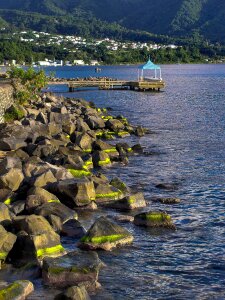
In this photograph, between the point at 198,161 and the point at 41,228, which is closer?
the point at 41,228

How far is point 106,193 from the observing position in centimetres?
2473

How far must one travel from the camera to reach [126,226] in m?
21.5

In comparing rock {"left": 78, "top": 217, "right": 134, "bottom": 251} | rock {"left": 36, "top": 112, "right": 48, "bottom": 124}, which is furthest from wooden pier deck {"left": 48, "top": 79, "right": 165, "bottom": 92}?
rock {"left": 78, "top": 217, "right": 134, "bottom": 251}

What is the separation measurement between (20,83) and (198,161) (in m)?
25.0

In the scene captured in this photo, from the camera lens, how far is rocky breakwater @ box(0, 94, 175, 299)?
16.3 metres

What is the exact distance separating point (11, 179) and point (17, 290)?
29.5ft

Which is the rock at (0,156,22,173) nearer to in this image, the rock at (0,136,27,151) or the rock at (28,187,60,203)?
the rock at (28,187,60,203)

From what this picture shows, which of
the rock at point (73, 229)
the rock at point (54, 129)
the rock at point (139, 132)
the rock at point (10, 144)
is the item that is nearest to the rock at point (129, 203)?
the rock at point (73, 229)

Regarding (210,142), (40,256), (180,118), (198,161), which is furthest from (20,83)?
(40,256)

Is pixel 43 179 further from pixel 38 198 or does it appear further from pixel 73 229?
pixel 73 229

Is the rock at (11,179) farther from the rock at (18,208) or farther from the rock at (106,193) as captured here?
the rock at (106,193)

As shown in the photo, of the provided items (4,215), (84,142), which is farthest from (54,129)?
(4,215)

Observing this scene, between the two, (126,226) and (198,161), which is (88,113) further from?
(126,226)

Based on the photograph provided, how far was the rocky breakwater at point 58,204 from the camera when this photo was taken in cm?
1628
